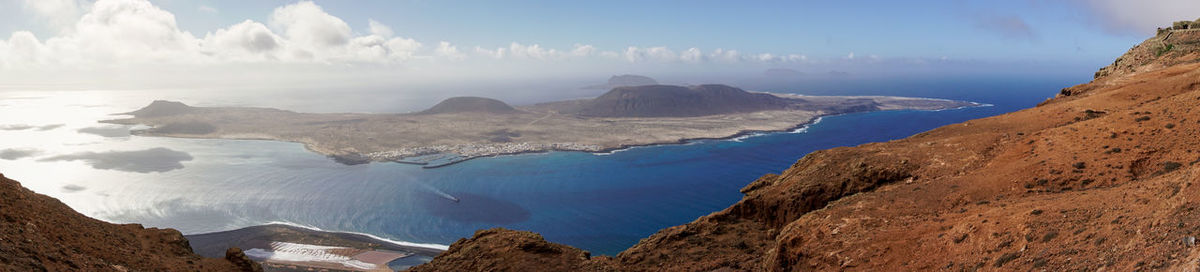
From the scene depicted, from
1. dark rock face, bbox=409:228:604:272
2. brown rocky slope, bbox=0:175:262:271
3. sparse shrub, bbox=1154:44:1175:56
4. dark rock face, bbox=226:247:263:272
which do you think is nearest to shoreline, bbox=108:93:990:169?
dark rock face, bbox=226:247:263:272

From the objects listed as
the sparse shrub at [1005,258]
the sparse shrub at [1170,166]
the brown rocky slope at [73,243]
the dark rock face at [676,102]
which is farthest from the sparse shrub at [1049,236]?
the dark rock face at [676,102]

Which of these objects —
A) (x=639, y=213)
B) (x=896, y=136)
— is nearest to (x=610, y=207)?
(x=639, y=213)

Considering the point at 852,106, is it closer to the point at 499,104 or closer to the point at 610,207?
the point at 499,104

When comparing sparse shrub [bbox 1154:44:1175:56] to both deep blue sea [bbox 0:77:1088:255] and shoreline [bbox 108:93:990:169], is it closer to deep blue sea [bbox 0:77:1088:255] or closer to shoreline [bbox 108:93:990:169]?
deep blue sea [bbox 0:77:1088:255]

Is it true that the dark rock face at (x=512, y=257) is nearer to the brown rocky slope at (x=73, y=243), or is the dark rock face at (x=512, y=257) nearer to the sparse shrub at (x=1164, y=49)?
the brown rocky slope at (x=73, y=243)

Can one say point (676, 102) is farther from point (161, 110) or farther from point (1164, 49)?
point (161, 110)
